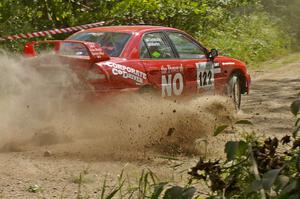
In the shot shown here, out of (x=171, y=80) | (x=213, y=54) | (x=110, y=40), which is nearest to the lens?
(x=110, y=40)

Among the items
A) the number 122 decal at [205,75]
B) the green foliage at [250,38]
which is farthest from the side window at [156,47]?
the green foliage at [250,38]

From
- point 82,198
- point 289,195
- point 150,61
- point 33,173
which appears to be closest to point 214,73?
point 150,61

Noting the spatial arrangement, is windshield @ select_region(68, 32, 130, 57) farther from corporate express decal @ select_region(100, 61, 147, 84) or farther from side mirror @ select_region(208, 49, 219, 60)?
side mirror @ select_region(208, 49, 219, 60)

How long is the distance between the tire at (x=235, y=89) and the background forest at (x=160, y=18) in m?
4.75

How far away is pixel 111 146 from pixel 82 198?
2.23 m

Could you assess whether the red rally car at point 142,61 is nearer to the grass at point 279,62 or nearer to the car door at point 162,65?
the car door at point 162,65

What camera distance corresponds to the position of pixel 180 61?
9227mm

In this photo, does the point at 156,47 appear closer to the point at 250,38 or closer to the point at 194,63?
the point at 194,63

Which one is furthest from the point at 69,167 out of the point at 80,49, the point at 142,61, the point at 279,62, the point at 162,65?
the point at 279,62

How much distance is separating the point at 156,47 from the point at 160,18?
7274 millimetres

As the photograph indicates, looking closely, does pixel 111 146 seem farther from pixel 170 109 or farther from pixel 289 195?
pixel 289 195

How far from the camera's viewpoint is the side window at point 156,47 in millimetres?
8852

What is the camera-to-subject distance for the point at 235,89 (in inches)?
425

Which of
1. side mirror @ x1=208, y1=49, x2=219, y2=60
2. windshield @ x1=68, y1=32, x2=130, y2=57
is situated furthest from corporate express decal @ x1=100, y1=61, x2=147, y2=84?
side mirror @ x1=208, y1=49, x2=219, y2=60
